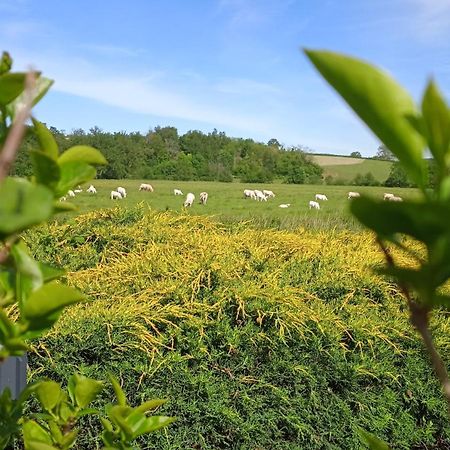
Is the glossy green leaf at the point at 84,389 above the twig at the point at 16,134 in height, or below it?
below

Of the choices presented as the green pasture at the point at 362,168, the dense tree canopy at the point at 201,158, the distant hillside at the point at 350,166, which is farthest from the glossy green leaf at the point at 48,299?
the green pasture at the point at 362,168

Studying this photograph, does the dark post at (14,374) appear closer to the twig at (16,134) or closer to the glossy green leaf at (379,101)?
the twig at (16,134)

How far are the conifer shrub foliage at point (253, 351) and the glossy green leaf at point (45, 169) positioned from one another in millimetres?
2469

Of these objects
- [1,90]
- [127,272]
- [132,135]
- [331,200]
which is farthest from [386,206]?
[132,135]

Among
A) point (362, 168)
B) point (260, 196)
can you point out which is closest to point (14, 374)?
point (260, 196)

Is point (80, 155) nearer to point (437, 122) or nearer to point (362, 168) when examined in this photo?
point (437, 122)

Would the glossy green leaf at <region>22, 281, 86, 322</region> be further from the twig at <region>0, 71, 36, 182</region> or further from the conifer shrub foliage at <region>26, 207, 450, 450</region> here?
→ the conifer shrub foliage at <region>26, 207, 450, 450</region>

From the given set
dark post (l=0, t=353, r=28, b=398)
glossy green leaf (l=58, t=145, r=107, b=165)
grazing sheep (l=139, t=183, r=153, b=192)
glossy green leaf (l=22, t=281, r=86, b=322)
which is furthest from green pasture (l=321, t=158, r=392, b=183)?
glossy green leaf (l=22, t=281, r=86, b=322)

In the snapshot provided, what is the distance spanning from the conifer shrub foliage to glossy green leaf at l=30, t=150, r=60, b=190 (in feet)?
8.10

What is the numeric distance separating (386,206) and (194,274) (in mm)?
3362

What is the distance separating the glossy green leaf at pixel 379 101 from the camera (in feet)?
1.57

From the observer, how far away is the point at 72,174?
0.81 metres

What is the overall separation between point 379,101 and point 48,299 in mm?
445

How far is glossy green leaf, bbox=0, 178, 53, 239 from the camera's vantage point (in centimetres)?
49
